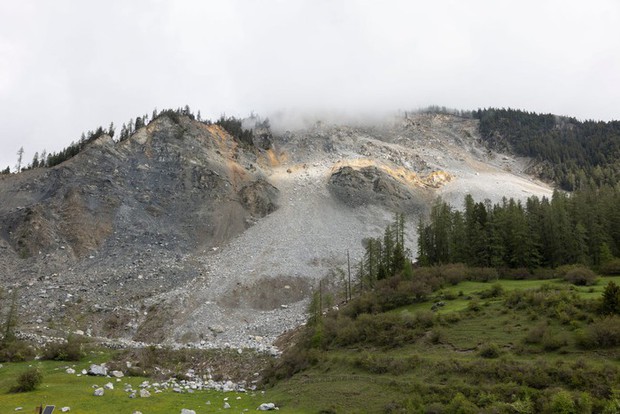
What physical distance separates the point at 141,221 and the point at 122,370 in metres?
50.6

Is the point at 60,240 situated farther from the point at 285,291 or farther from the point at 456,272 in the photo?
the point at 456,272

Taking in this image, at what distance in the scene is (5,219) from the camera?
81.8 m

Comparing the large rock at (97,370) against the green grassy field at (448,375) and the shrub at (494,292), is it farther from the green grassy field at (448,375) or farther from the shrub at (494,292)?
the shrub at (494,292)

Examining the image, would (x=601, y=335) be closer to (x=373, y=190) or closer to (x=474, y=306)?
(x=474, y=306)

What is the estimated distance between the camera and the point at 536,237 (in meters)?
Result: 62.4

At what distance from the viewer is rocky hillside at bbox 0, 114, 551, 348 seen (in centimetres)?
6481

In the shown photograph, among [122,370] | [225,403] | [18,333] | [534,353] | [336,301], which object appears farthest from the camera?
[336,301]

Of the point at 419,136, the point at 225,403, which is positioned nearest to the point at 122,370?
the point at 225,403

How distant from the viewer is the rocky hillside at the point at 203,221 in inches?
2552

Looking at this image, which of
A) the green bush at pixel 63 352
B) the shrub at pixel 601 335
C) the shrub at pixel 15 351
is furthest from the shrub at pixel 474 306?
the shrub at pixel 15 351

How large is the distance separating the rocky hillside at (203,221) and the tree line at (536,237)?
2450 centimetres

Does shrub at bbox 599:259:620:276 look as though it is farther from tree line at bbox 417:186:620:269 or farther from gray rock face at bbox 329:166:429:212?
gray rock face at bbox 329:166:429:212

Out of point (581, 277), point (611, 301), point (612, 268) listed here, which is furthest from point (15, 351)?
point (612, 268)

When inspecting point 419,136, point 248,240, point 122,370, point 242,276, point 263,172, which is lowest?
point 122,370
